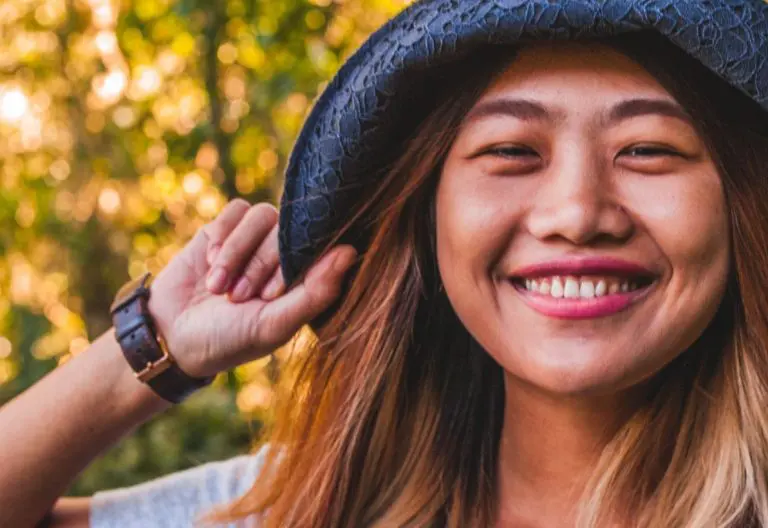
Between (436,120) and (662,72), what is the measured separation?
40 centimetres

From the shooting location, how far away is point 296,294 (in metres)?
2.09

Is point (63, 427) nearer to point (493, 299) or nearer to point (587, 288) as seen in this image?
point (493, 299)

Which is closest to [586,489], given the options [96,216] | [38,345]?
[38,345]

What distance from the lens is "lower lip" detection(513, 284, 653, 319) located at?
1788mm

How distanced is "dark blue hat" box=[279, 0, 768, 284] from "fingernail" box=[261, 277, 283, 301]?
0.04m

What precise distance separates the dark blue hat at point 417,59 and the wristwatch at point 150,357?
0.30 m

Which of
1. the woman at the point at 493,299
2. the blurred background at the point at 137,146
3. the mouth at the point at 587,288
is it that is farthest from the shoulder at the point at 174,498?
the blurred background at the point at 137,146

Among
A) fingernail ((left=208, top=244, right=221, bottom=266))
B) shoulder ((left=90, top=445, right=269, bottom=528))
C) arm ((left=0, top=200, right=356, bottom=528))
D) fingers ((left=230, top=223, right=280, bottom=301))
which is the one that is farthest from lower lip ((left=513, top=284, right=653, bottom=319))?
shoulder ((left=90, top=445, right=269, bottom=528))

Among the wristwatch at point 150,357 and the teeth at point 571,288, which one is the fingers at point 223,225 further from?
the teeth at point 571,288

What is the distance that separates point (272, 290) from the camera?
2117 mm

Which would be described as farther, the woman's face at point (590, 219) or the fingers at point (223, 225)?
the fingers at point (223, 225)

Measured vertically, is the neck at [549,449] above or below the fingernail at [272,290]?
below

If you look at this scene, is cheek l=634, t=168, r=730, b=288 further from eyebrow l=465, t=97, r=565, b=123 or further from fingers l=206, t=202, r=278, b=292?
fingers l=206, t=202, r=278, b=292

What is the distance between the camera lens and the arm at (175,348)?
6.93 feet
